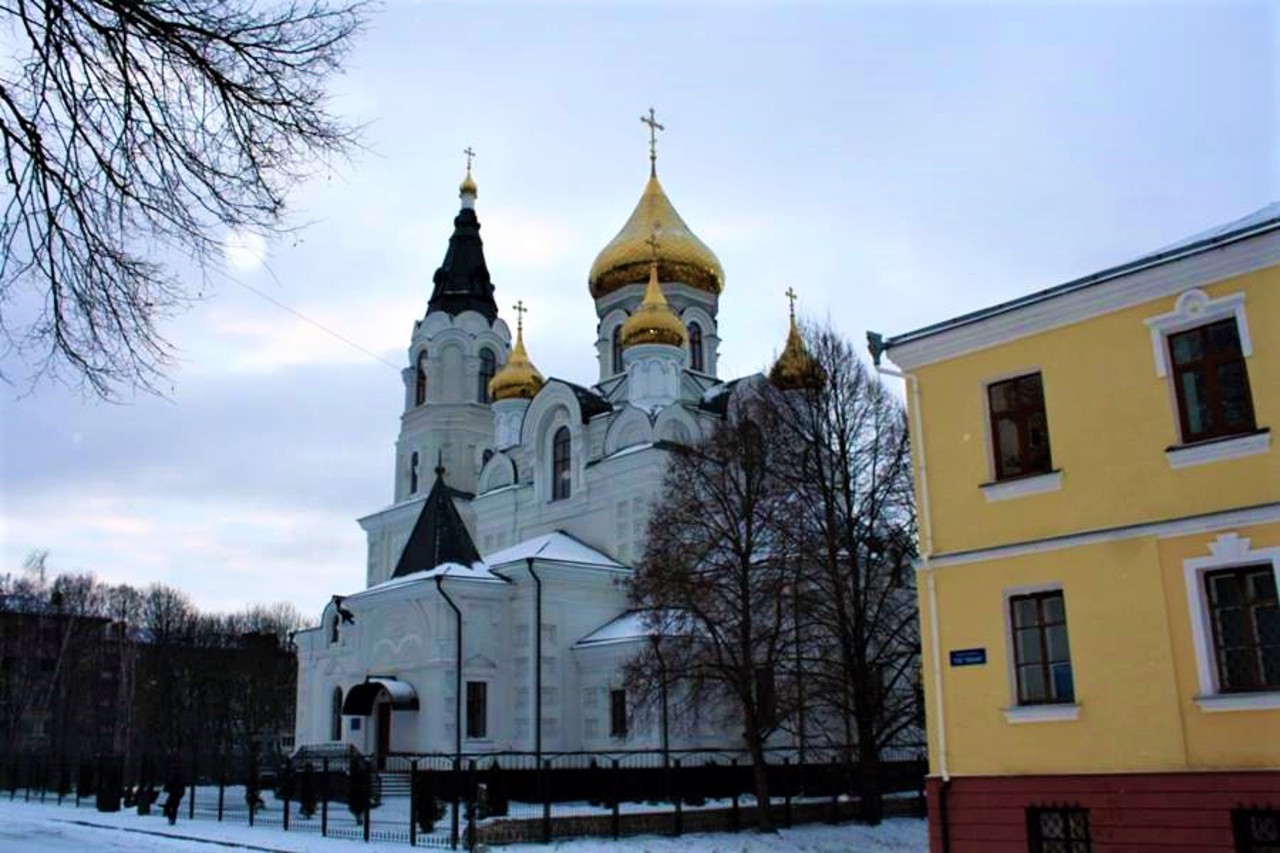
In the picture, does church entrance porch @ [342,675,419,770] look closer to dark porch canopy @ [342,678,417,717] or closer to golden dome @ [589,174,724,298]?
dark porch canopy @ [342,678,417,717]

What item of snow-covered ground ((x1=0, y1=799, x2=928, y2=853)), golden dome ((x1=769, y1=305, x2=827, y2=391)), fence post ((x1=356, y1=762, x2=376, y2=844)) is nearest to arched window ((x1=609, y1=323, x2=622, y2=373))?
golden dome ((x1=769, y1=305, x2=827, y2=391))

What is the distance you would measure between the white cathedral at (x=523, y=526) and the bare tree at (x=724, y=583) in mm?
2431

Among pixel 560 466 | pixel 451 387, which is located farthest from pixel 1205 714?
pixel 451 387

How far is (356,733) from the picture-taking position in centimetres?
2928

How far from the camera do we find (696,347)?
39.2 meters

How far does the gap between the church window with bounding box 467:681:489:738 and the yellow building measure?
17394 millimetres

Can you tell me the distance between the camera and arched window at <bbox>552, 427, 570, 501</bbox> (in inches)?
1380

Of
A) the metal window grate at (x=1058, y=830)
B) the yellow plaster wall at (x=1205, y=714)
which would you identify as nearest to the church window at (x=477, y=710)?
the metal window grate at (x=1058, y=830)

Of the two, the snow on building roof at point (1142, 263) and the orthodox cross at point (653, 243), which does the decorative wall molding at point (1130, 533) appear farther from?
the orthodox cross at point (653, 243)

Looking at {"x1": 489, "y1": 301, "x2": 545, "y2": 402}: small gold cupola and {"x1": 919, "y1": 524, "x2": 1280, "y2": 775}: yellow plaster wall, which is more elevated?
{"x1": 489, "y1": 301, "x2": 545, "y2": 402}: small gold cupola

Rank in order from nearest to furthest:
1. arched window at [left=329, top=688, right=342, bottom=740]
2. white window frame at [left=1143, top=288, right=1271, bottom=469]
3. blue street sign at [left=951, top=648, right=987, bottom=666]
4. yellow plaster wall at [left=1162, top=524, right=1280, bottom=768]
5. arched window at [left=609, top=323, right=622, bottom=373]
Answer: yellow plaster wall at [left=1162, top=524, right=1280, bottom=768]
white window frame at [left=1143, top=288, right=1271, bottom=469]
blue street sign at [left=951, top=648, right=987, bottom=666]
arched window at [left=329, top=688, right=342, bottom=740]
arched window at [left=609, top=323, right=622, bottom=373]

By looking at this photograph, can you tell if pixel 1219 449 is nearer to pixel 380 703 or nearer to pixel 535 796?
pixel 535 796

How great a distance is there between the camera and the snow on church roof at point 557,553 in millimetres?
30000

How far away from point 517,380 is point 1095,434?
1174 inches
